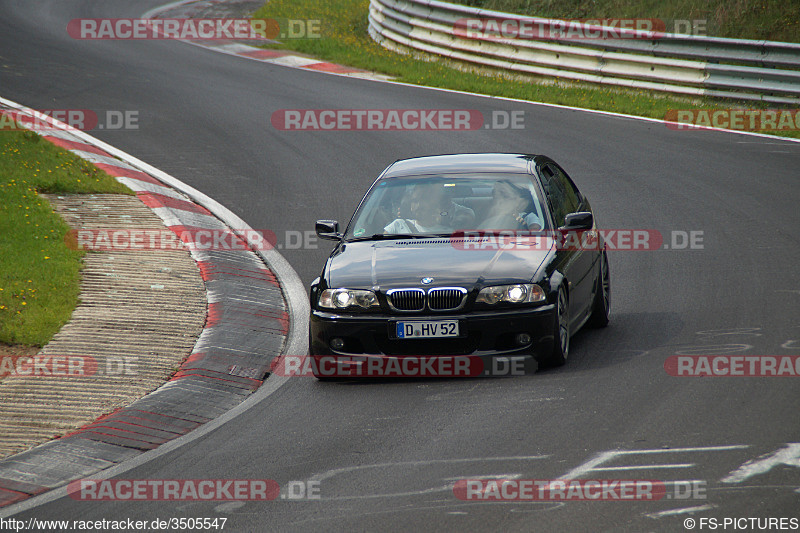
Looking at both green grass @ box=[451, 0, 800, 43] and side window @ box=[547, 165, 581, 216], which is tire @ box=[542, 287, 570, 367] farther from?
green grass @ box=[451, 0, 800, 43]

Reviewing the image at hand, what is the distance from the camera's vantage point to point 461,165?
30.6 ft

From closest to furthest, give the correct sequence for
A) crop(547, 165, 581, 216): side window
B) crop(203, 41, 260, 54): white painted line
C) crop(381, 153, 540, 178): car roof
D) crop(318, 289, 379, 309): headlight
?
crop(318, 289, 379, 309): headlight → crop(381, 153, 540, 178): car roof → crop(547, 165, 581, 216): side window → crop(203, 41, 260, 54): white painted line

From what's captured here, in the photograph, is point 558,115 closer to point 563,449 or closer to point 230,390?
point 230,390

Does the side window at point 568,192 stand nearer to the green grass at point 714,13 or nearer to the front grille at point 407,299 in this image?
the front grille at point 407,299

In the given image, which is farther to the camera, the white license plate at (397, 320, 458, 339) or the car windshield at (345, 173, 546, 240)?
the car windshield at (345, 173, 546, 240)

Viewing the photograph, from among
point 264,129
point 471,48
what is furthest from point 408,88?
point 264,129

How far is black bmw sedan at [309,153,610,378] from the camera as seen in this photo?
7637 millimetres

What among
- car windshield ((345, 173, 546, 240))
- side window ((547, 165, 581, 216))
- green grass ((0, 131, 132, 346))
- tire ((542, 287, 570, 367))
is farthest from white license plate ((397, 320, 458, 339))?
green grass ((0, 131, 132, 346))

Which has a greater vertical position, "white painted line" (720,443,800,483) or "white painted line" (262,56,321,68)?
"white painted line" (262,56,321,68)

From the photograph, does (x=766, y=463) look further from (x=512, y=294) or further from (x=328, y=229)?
(x=328, y=229)

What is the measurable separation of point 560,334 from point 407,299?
1190 millimetres

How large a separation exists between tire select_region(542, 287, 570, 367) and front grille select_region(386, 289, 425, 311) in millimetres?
1001

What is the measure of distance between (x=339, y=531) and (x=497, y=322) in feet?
9.07

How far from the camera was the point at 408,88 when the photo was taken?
2138 centimetres
